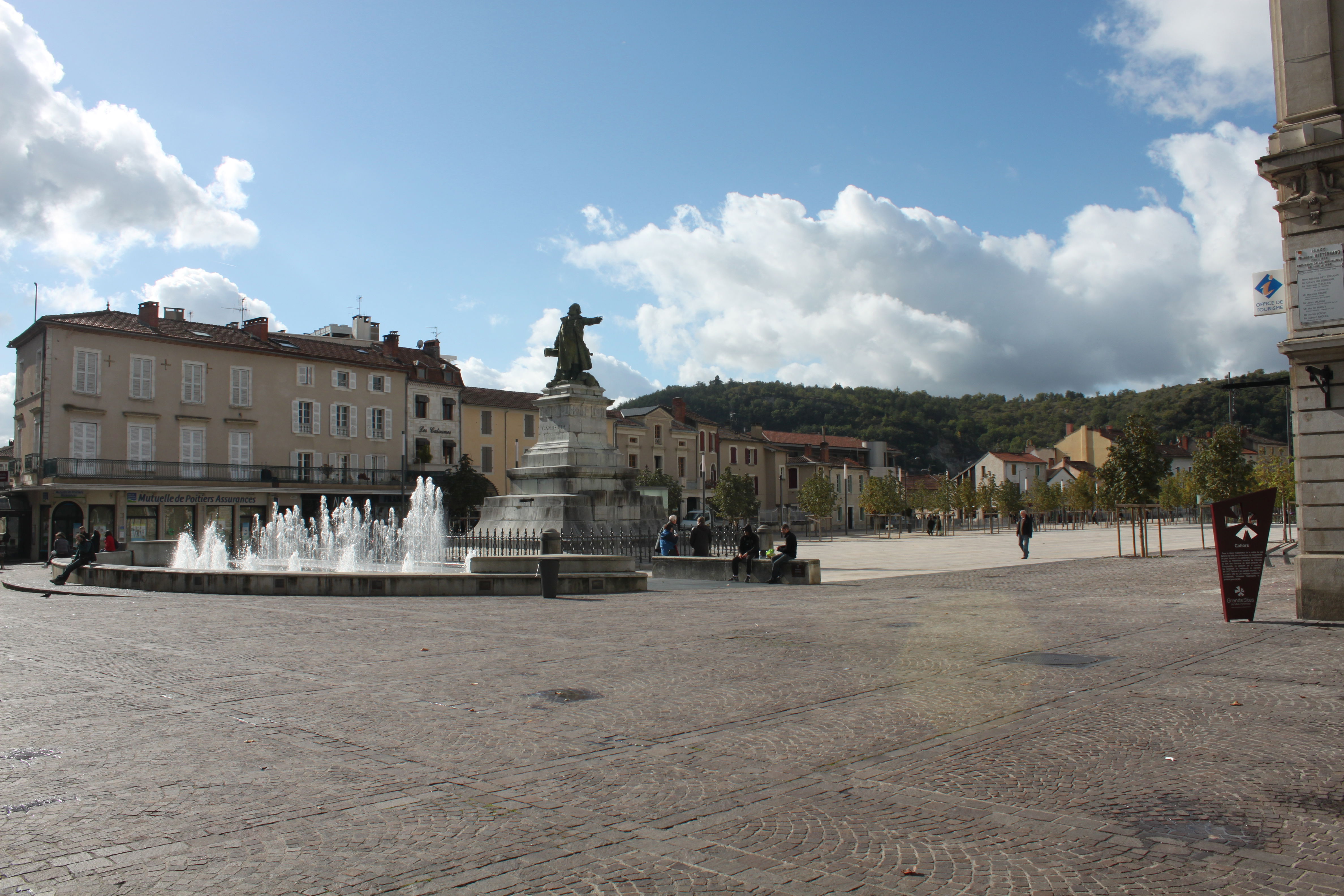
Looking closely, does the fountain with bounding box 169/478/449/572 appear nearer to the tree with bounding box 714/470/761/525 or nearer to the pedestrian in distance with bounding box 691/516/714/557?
the pedestrian in distance with bounding box 691/516/714/557

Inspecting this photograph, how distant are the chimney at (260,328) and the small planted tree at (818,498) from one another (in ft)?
115

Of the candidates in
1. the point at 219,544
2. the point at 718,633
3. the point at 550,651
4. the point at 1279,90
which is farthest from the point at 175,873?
the point at 219,544

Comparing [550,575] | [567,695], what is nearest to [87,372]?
[550,575]

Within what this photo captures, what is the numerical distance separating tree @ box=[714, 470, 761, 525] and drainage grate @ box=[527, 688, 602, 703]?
164 ft

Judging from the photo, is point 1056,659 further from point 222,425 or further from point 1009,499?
point 1009,499

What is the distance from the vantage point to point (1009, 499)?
79.8 metres

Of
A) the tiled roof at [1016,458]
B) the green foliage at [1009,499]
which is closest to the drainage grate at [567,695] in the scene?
the green foliage at [1009,499]

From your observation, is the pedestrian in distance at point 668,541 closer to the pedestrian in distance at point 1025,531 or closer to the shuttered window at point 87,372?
the pedestrian in distance at point 1025,531

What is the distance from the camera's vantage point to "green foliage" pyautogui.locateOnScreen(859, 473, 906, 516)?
224 feet

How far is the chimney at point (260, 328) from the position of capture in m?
53.5

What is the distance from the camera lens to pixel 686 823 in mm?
4605

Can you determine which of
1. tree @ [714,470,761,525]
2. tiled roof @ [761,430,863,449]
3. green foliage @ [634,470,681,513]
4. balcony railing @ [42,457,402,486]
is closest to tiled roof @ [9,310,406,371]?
balcony railing @ [42,457,402,486]

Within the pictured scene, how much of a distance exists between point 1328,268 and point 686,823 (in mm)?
12077

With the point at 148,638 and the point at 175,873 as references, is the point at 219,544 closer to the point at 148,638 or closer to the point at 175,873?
the point at 148,638
